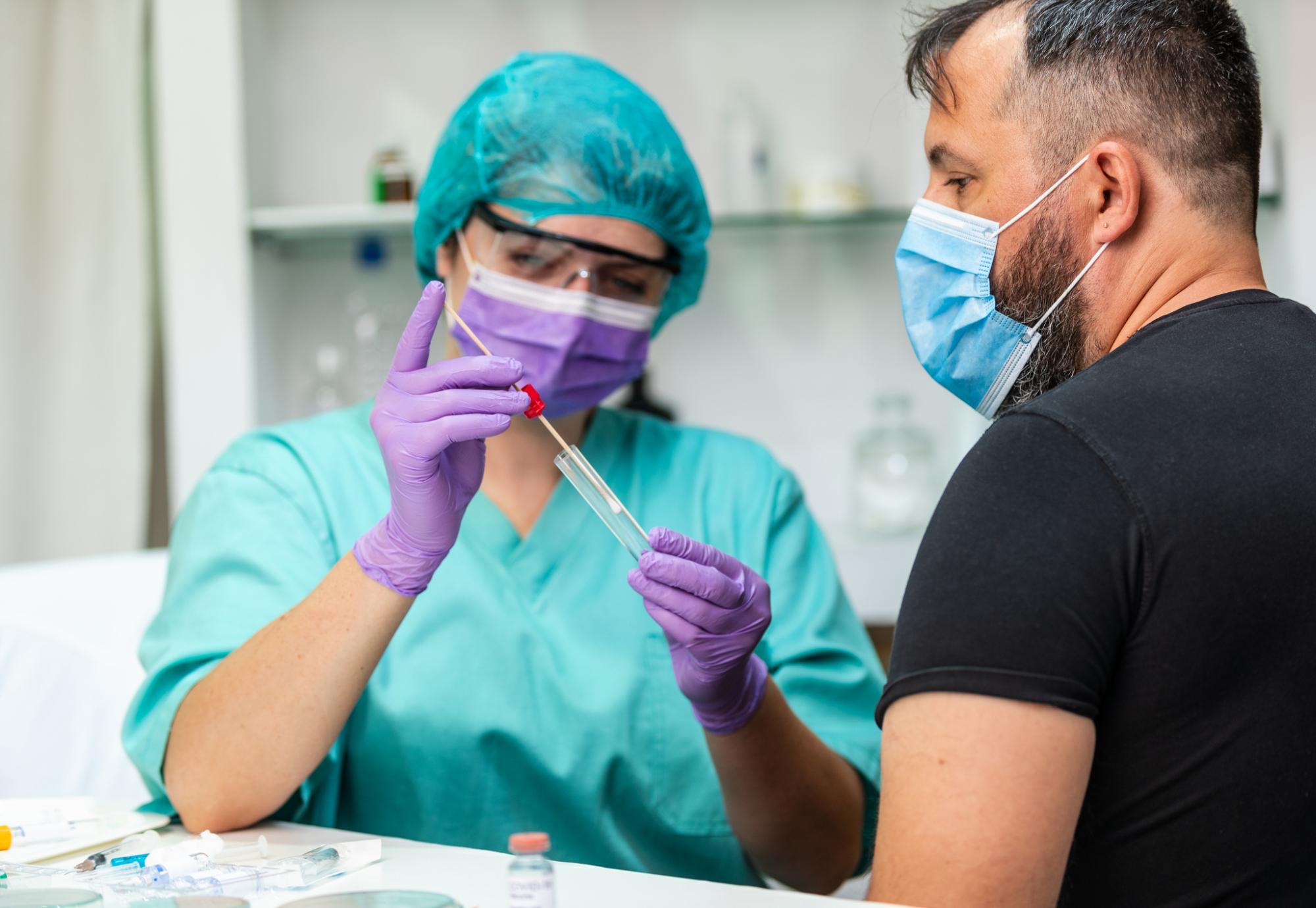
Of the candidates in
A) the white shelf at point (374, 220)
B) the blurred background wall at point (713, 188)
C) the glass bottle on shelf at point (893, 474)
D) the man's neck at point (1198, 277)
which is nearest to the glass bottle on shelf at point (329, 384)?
the blurred background wall at point (713, 188)

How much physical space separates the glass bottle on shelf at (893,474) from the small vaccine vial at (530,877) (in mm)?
1982

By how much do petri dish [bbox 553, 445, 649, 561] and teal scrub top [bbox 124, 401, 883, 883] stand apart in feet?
0.81

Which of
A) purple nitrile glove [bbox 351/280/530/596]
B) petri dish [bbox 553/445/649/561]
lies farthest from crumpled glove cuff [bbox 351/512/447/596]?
petri dish [bbox 553/445/649/561]

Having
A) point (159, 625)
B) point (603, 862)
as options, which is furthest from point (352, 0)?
point (603, 862)

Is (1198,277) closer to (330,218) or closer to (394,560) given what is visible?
(394,560)

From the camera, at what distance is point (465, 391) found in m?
1.07

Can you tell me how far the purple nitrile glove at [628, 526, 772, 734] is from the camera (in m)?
1.08

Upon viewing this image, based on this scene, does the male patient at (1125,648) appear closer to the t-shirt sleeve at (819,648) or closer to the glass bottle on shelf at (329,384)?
the t-shirt sleeve at (819,648)

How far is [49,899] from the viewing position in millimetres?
765

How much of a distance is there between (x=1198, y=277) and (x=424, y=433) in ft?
2.12

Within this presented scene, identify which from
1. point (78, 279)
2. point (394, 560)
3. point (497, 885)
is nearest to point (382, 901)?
point (497, 885)

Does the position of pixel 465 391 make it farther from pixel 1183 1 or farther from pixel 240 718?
pixel 1183 1

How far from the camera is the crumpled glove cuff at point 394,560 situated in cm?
106

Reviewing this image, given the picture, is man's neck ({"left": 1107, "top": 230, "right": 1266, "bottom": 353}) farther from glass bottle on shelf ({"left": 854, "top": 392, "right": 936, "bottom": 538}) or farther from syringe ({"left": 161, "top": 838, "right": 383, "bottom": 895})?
glass bottle on shelf ({"left": 854, "top": 392, "right": 936, "bottom": 538})
